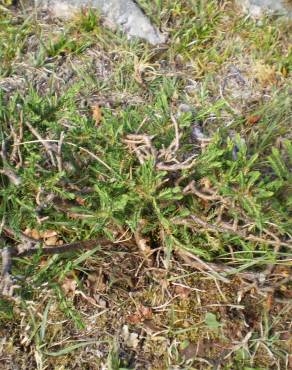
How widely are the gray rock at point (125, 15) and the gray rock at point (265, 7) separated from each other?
0.56 metres

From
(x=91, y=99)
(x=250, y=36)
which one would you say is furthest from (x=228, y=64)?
(x=91, y=99)

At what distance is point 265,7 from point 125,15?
0.86 metres

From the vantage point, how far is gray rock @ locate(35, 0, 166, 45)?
3109 millimetres

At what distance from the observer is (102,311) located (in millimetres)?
2332

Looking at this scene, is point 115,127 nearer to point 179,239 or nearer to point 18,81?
point 179,239

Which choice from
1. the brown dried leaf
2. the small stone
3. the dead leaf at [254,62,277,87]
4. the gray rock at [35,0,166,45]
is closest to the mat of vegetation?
the brown dried leaf

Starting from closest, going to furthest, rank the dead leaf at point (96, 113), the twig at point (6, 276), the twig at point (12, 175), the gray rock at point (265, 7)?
1. the twig at point (6, 276)
2. the twig at point (12, 175)
3. the dead leaf at point (96, 113)
4. the gray rock at point (265, 7)

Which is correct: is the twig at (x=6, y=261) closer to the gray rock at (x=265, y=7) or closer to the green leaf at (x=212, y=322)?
the green leaf at (x=212, y=322)

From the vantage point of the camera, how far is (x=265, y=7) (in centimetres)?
319

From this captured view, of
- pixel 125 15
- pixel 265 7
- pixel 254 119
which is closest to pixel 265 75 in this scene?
pixel 254 119

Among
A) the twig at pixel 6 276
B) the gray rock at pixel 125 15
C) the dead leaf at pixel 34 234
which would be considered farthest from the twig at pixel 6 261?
the gray rock at pixel 125 15

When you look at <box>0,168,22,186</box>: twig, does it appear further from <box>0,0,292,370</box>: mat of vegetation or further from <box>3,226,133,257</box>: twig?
<box>3,226,133,257</box>: twig

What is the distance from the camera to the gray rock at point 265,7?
3184 millimetres

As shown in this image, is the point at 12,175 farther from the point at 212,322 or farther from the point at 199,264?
the point at 212,322
